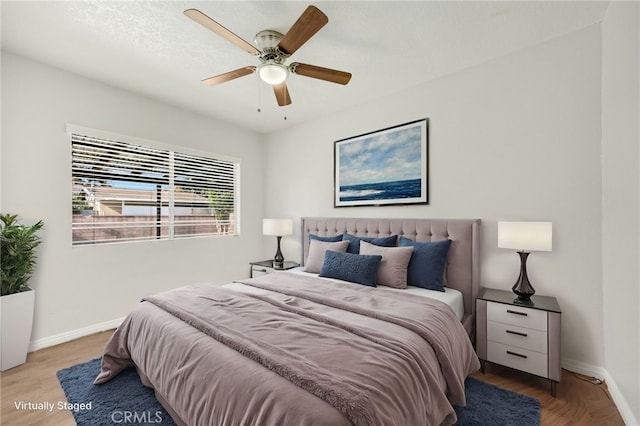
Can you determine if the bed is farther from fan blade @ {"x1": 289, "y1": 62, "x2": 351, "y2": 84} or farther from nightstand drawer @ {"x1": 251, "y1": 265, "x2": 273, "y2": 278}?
fan blade @ {"x1": 289, "y1": 62, "x2": 351, "y2": 84}

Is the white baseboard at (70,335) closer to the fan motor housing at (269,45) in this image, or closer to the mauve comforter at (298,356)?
the mauve comforter at (298,356)

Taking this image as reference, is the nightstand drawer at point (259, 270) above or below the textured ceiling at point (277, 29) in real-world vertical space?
below

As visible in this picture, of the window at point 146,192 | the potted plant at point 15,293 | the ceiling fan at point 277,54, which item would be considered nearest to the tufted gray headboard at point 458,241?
the ceiling fan at point 277,54

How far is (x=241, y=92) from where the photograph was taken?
3150 millimetres

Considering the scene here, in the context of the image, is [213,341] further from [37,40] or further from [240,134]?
[240,134]

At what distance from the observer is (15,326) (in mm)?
2289

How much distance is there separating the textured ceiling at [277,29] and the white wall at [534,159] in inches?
8.2

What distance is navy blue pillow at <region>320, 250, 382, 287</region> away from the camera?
2.57m

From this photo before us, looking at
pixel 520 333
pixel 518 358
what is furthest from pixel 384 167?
pixel 518 358

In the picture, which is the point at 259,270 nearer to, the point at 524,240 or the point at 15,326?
the point at 15,326

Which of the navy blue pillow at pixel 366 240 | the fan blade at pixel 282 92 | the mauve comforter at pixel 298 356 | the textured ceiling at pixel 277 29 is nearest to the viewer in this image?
the mauve comforter at pixel 298 356

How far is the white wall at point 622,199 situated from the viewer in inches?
63.7

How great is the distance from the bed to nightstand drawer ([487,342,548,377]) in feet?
0.84

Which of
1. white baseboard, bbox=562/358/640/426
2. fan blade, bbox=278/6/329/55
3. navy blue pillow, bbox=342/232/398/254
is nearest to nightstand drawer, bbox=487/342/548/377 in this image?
white baseboard, bbox=562/358/640/426
